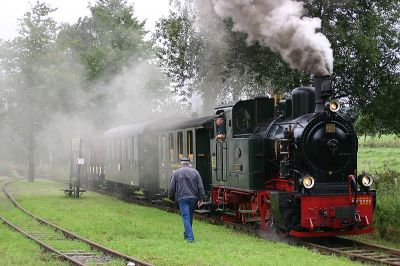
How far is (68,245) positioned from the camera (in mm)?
11734

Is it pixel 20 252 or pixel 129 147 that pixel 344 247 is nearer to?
pixel 20 252

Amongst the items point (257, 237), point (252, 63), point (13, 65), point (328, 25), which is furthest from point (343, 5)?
point (13, 65)

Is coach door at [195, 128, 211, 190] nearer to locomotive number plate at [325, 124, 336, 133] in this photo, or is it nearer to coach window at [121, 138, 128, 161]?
locomotive number plate at [325, 124, 336, 133]

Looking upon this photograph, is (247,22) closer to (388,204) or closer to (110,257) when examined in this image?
(388,204)

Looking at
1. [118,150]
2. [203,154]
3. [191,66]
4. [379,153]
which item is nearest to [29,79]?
[118,150]

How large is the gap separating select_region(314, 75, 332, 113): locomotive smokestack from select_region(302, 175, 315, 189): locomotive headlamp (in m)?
1.31

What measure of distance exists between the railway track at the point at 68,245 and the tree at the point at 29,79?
21.3 metres

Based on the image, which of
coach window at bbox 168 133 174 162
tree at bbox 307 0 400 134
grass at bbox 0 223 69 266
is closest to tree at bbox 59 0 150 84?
coach window at bbox 168 133 174 162

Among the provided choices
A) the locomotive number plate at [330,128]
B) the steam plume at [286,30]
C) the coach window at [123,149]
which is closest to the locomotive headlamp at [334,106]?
the locomotive number plate at [330,128]

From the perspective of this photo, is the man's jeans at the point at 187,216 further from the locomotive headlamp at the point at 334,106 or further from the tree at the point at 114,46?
the tree at the point at 114,46

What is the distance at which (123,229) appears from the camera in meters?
13.5

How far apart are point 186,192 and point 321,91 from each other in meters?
3.17

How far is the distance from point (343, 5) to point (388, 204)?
604cm

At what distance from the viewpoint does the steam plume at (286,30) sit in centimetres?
1274
